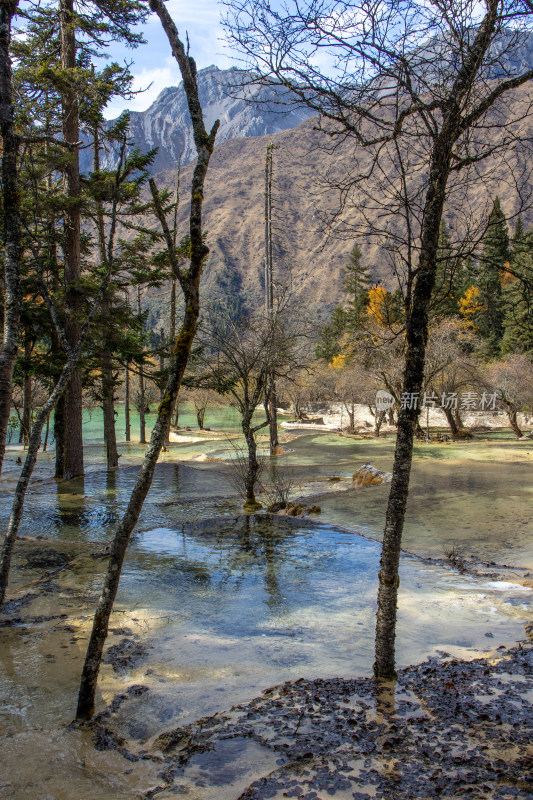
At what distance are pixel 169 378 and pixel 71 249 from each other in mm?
12493

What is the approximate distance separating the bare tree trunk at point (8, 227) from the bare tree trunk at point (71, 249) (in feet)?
28.3

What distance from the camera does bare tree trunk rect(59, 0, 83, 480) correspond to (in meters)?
13.8

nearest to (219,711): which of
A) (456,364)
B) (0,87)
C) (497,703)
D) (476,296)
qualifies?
(497,703)

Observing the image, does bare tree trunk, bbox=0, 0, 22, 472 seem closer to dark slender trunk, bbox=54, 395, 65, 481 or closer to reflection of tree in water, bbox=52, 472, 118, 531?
reflection of tree in water, bbox=52, 472, 118, 531

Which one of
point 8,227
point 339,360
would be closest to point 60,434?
point 8,227

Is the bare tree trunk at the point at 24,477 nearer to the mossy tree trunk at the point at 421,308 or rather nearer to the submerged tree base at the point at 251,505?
the mossy tree trunk at the point at 421,308

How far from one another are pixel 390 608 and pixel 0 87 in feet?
19.6

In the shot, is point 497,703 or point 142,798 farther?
point 497,703

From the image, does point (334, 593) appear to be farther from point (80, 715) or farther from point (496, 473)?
point (496, 473)

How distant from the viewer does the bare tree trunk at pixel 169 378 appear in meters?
4.01

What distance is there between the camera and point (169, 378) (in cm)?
417

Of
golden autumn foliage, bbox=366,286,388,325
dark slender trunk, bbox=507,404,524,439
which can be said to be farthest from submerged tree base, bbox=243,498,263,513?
dark slender trunk, bbox=507,404,524,439

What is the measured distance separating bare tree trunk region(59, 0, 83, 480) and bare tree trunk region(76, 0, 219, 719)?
1007cm

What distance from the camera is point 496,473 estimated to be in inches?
703
